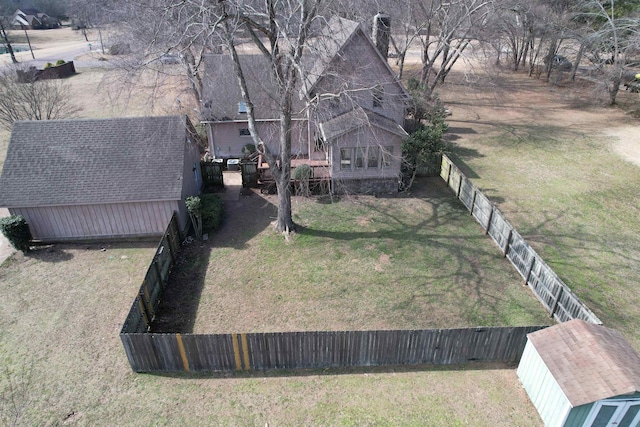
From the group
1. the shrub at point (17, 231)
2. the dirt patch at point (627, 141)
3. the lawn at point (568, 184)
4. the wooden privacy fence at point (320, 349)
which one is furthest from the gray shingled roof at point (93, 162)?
the dirt patch at point (627, 141)

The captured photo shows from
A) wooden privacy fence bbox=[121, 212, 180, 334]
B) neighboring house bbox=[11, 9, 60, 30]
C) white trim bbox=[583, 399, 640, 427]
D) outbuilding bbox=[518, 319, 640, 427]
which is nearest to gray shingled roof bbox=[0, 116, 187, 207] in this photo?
wooden privacy fence bbox=[121, 212, 180, 334]

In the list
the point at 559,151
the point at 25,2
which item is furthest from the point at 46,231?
the point at 25,2

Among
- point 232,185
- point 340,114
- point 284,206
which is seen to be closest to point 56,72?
point 232,185

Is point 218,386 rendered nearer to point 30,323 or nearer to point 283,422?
point 283,422

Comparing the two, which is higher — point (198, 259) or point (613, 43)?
point (613, 43)

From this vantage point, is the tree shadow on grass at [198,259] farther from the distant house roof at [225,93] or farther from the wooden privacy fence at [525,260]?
the wooden privacy fence at [525,260]

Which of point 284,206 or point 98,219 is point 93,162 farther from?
point 284,206
